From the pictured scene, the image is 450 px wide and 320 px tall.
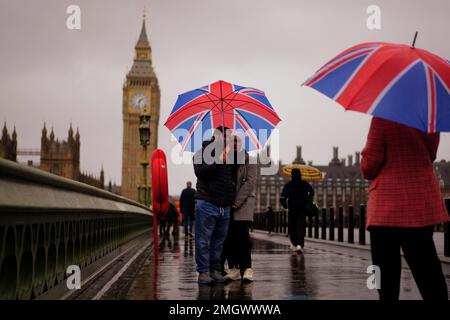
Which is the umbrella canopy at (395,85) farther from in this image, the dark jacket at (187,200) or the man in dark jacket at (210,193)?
the dark jacket at (187,200)

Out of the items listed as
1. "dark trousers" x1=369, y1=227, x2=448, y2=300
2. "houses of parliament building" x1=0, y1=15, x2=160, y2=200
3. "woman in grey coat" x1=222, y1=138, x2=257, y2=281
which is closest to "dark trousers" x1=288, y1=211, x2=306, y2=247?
"woman in grey coat" x1=222, y1=138, x2=257, y2=281

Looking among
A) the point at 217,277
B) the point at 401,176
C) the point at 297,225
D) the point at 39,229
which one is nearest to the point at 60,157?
the point at 297,225

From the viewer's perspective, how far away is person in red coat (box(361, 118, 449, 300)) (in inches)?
180

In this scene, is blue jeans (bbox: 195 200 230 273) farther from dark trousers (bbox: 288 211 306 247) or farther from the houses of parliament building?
the houses of parliament building

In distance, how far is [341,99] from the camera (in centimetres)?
458

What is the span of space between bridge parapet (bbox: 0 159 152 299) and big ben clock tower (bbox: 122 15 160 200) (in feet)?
433

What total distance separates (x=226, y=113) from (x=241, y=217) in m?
1.87

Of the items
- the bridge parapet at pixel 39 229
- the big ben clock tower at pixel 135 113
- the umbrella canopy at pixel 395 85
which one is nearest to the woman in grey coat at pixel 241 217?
the bridge parapet at pixel 39 229

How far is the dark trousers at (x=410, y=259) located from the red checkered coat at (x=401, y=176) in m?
0.08

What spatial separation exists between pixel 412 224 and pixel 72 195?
3.76 metres

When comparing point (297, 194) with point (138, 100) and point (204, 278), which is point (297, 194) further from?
point (138, 100)
